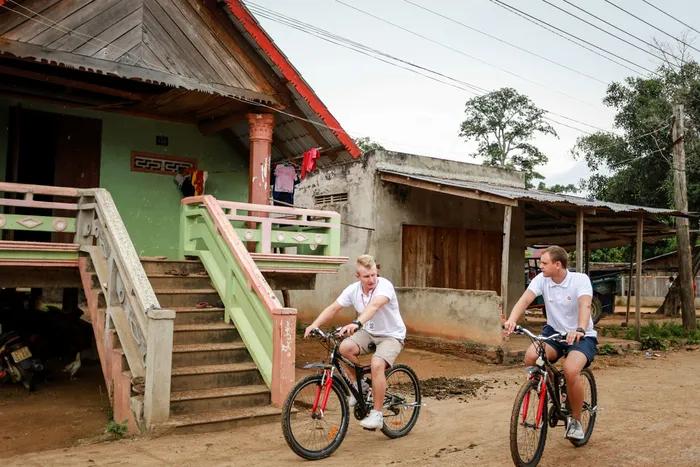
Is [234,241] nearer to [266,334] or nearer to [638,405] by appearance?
[266,334]

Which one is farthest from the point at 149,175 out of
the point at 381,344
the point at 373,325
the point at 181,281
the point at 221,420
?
the point at 381,344

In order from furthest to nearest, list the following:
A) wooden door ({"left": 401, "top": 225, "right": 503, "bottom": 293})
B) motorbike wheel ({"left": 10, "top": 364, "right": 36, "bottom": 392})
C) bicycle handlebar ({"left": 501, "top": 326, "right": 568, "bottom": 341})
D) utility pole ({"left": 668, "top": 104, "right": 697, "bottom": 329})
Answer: utility pole ({"left": 668, "top": 104, "right": 697, "bottom": 329}), wooden door ({"left": 401, "top": 225, "right": 503, "bottom": 293}), motorbike wheel ({"left": 10, "top": 364, "right": 36, "bottom": 392}), bicycle handlebar ({"left": 501, "top": 326, "right": 568, "bottom": 341})

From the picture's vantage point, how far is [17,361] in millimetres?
8406

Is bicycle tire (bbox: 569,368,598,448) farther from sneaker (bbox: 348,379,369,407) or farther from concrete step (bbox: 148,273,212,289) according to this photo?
concrete step (bbox: 148,273,212,289)

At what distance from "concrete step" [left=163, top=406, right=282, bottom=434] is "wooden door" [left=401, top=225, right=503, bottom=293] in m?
8.47

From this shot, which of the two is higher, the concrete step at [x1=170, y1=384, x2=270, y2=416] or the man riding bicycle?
the man riding bicycle

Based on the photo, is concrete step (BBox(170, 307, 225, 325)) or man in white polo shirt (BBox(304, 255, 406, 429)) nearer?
man in white polo shirt (BBox(304, 255, 406, 429))

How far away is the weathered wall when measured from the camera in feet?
37.1

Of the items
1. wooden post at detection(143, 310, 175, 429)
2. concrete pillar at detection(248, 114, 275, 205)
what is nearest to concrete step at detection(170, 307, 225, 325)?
wooden post at detection(143, 310, 175, 429)

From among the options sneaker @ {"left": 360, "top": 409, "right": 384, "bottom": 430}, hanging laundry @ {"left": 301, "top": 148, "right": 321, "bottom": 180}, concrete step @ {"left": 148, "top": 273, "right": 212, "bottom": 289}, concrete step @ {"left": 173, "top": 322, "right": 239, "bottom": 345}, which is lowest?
sneaker @ {"left": 360, "top": 409, "right": 384, "bottom": 430}

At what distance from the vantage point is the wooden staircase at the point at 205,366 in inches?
257

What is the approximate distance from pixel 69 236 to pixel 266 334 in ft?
16.7

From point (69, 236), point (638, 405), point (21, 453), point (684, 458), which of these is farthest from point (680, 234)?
point (21, 453)

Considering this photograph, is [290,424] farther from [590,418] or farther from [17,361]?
[17,361]
